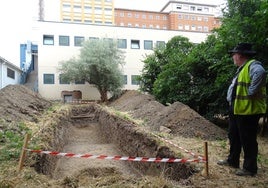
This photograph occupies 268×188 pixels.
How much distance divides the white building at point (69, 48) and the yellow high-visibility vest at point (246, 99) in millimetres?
26618

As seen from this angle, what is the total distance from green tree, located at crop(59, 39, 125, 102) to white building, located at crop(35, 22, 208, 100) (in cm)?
303

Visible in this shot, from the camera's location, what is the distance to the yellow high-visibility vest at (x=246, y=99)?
4176 mm

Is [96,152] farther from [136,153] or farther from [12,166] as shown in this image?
[12,166]

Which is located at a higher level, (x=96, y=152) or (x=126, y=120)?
(x=126, y=120)

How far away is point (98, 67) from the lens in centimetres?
2628

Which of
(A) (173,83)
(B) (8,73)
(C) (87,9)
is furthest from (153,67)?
(C) (87,9)

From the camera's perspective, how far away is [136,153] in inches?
340

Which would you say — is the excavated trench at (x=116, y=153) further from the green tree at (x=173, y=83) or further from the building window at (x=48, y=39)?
the building window at (x=48, y=39)

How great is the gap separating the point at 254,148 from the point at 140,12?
246 feet

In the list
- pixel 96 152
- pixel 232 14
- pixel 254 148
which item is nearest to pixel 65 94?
pixel 96 152

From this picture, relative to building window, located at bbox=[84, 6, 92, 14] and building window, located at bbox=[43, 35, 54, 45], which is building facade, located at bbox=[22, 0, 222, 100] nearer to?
building window, located at bbox=[43, 35, 54, 45]

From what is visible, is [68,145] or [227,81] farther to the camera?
[68,145]

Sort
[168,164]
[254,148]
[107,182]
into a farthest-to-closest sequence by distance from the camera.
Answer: [168,164] < [254,148] < [107,182]

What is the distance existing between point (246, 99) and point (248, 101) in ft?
0.14
